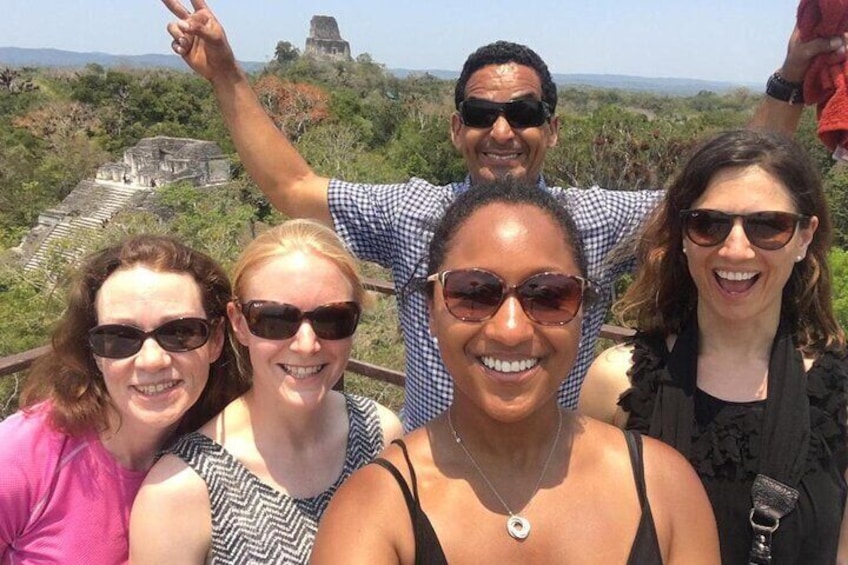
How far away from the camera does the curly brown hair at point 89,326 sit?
5.85 feet

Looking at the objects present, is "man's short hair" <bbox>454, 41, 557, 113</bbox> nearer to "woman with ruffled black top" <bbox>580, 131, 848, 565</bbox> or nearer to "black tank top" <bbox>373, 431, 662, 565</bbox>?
"woman with ruffled black top" <bbox>580, 131, 848, 565</bbox>

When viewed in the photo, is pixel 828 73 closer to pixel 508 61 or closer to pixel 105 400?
pixel 508 61

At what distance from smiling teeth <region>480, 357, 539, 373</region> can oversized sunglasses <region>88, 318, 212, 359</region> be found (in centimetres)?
82

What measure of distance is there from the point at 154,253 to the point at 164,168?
1317 inches

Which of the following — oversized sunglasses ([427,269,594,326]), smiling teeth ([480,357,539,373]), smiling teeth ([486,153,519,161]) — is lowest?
smiling teeth ([480,357,539,373])

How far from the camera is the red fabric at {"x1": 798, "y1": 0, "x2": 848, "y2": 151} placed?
201 centimetres

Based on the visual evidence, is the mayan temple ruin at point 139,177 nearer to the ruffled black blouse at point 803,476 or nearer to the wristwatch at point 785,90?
the wristwatch at point 785,90

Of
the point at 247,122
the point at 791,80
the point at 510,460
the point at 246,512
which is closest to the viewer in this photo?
the point at 510,460

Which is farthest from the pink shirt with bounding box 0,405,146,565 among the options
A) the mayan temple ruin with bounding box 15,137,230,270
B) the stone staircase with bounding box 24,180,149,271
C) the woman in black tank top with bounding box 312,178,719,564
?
the mayan temple ruin with bounding box 15,137,230,270

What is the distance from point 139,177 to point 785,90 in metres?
34.2

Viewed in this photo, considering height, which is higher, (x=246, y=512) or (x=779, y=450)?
(x=779, y=450)

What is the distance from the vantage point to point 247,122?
8.86ft

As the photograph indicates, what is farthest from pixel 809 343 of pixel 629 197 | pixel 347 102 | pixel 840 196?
pixel 347 102

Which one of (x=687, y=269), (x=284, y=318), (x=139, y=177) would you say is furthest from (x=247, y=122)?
(x=139, y=177)
